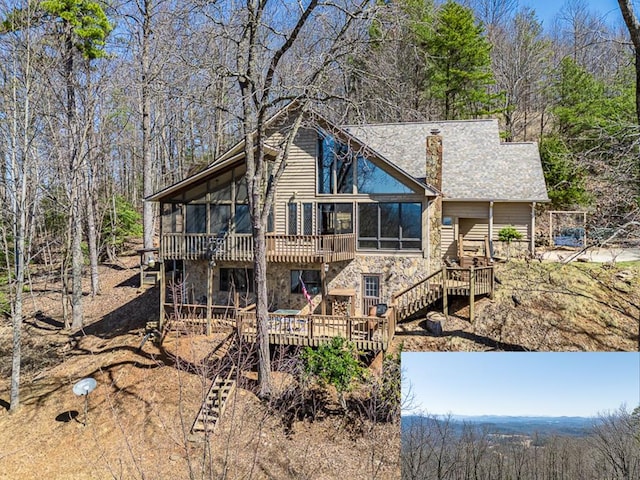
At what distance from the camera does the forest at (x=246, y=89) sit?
11.4 meters

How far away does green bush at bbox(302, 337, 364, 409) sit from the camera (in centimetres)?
1075

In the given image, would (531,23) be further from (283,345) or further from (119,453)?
(119,453)

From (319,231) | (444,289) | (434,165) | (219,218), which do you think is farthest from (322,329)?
(434,165)

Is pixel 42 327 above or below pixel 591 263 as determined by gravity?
below

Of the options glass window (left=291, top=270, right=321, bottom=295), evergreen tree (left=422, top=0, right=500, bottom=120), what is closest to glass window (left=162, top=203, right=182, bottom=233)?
glass window (left=291, top=270, right=321, bottom=295)

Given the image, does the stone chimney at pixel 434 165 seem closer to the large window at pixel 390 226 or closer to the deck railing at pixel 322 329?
the large window at pixel 390 226

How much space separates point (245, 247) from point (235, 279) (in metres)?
2.27

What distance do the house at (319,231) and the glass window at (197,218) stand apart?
0.11 feet

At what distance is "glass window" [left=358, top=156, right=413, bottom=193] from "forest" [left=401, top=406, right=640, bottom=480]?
11.9m

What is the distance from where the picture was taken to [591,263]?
16453 mm

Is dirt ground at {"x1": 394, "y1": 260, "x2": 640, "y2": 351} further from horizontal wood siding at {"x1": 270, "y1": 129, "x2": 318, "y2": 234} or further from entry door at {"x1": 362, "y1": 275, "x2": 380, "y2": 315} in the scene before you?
horizontal wood siding at {"x1": 270, "y1": 129, "x2": 318, "y2": 234}

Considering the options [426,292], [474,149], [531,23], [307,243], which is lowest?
[426,292]

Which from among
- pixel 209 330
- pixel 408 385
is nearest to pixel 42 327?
pixel 209 330

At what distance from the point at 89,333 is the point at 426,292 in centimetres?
1235
